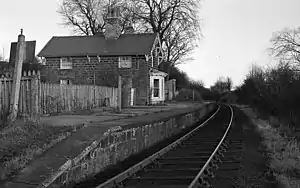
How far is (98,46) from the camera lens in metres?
38.0

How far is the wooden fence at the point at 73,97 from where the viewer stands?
15.6m

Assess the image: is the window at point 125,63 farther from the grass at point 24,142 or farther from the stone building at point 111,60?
the grass at point 24,142

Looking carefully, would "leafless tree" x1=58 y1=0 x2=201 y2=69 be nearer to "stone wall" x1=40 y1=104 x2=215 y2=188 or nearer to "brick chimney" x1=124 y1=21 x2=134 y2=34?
"brick chimney" x1=124 y1=21 x2=134 y2=34

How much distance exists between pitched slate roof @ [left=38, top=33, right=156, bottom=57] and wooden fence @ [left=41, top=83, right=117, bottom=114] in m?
11.2

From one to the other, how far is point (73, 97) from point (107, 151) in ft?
31.2

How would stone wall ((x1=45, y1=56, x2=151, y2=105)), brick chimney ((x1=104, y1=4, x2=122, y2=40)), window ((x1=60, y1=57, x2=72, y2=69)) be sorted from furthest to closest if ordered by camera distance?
brick chimney ((x1=104, y1=4, x2=122, y2=40)) < window ((x1=60, y1=57, x2=72, y2=69)) < stone wall ((x1=45, y1=56, x2=151, y2=105))

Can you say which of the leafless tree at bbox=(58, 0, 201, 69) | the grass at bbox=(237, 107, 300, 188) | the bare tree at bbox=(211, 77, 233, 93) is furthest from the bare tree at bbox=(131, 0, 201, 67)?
the bare tree at bbox=(211, 77, 233, 93)

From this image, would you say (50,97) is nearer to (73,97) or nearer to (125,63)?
(73,97)

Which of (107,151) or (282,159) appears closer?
(107,151)

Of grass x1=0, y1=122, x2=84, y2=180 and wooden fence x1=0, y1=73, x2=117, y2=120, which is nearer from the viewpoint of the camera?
grass x1=0, y1=122, x2=84, y2=180

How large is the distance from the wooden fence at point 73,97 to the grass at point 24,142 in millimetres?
5259

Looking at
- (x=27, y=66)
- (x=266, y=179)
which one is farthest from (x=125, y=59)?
(x=266, y=179)

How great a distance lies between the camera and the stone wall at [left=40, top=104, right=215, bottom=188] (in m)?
7.47

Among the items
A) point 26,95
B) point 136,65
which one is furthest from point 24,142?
point 136,65
